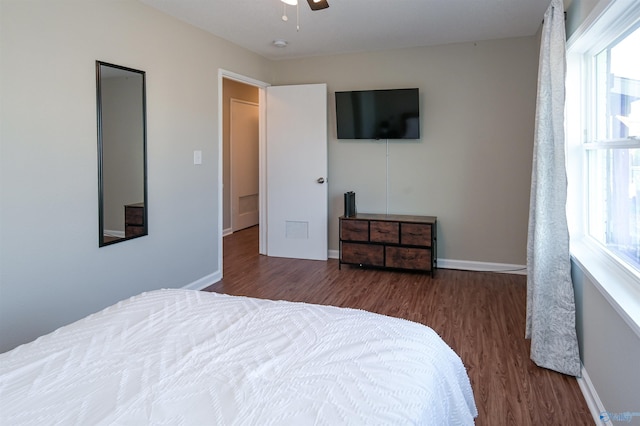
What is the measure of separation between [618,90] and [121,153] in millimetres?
3125

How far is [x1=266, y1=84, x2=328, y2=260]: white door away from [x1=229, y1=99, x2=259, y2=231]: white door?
1.89 metres

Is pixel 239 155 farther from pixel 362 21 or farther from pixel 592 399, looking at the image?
pixel 592 399

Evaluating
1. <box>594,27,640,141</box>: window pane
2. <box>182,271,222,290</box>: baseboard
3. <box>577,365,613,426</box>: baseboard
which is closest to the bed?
<box>577,365,613,426</box>: baseboard

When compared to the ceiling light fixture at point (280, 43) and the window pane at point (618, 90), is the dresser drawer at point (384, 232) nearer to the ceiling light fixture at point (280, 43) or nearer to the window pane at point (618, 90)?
the ceiling light fixture at point (280, 43)

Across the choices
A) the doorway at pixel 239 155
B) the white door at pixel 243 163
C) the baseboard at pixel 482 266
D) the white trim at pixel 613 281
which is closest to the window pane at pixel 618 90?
the white trim at pixel 613 281

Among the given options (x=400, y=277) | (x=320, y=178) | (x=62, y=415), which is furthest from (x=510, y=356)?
(x=320, y=178)

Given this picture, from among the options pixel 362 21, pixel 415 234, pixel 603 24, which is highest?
pixel 362 21

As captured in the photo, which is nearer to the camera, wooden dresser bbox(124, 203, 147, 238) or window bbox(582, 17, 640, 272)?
window bbox(582, 17, 640, 272)

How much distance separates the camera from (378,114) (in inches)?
187

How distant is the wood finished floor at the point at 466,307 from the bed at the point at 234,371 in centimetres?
73

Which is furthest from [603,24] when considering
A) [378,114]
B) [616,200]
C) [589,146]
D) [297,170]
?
[297,170]

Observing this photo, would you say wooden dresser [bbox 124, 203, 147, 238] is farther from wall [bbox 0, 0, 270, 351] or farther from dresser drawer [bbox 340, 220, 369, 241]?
dresser drawer [bbox 340, 220, 369, 241]

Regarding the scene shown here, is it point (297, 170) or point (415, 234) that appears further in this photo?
point (297, 170)

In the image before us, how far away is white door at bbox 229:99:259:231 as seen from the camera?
275 inches
